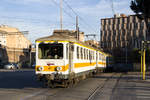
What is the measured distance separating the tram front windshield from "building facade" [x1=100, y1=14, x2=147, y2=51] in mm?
79175

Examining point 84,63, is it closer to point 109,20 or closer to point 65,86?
point 65,86

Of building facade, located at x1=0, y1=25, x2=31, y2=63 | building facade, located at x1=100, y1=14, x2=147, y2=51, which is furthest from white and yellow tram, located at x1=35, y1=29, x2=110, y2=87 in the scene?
building facade, located at x1=100, y1=14, x2=147, y2=51

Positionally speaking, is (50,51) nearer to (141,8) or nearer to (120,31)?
(141,8)

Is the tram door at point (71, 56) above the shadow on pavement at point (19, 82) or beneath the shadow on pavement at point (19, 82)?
above

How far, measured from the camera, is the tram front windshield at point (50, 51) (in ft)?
46.7

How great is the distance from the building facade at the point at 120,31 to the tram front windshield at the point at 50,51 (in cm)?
7917

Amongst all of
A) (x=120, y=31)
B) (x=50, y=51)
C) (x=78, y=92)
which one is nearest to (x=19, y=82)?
(x=50, y=51)

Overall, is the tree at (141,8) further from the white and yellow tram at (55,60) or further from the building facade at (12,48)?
the building facade at (12,48)

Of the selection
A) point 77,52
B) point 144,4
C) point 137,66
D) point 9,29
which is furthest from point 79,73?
point 9,29

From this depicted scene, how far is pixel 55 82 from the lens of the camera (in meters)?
15.0

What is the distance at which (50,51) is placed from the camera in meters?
14.4

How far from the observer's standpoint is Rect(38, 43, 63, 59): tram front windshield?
14.2 metres

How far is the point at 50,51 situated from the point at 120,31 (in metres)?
85.5

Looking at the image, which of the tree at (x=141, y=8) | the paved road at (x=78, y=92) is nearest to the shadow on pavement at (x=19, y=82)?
the paved road at (x=78, y=92)
